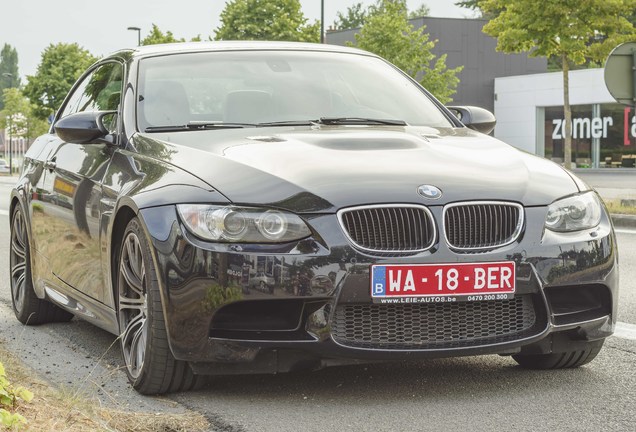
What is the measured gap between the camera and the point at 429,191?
180 inches

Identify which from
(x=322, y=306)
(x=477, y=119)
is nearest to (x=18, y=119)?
(x=477, y=119)

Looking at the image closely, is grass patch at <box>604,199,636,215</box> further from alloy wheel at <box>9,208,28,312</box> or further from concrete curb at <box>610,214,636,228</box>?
alloy wheel at <box>9,208,28,312</box>

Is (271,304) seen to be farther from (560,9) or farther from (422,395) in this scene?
(560,9)

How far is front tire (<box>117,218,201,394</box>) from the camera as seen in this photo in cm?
458

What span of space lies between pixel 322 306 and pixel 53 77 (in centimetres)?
6826

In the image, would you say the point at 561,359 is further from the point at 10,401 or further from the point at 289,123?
the point at 10,401

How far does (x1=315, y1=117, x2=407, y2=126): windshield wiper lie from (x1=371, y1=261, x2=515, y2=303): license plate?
145 centimetres

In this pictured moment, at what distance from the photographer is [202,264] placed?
437cm

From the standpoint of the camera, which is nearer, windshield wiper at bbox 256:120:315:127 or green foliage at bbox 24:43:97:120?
windshield wiper at bbox 256:120:315:127

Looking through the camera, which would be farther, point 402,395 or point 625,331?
point 625,331

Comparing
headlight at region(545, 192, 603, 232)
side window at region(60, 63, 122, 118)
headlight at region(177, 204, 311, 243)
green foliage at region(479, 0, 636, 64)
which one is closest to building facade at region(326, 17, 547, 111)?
green foliage at region(479, 0, 636, 64)

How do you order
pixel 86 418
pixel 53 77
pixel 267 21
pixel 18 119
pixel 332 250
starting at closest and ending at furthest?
pixel 86 418 → pixel 332 250 → pixel 267 21 → pixel 53 77 → pixel 18 119

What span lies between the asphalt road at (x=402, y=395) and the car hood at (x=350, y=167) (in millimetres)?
788

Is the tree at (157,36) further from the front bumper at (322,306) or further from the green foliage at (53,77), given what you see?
the front bumper at (322,306)
